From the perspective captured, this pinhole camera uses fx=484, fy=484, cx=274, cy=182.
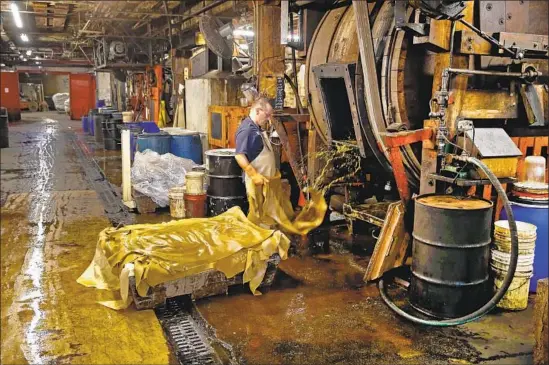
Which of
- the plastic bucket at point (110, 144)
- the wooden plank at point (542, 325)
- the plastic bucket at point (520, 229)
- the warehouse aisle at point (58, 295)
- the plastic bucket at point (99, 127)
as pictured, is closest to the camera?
the wooden plank at point (542, 325)

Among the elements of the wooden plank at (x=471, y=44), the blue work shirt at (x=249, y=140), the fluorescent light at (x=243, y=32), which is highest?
the fluorescent light at (x=243, y=32)

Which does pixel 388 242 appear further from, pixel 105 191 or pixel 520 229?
pixel 105 191

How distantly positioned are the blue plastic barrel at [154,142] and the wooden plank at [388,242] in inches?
202

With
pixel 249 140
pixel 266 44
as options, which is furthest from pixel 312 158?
pixel 266 44

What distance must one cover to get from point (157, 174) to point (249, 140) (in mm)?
2636

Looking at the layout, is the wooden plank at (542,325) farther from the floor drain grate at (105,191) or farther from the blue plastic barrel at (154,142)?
the blue plastic barrel at (154,142)

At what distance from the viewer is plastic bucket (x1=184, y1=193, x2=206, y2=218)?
648 cm

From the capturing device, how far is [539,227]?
4234 millimetres

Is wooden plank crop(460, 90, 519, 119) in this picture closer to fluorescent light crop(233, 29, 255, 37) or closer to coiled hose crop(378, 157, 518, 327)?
coiled hose crop(378, 157, 518, 327)

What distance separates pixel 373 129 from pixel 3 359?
3683 millimetres

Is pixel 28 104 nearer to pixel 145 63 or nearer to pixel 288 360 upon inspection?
pixel 145 63

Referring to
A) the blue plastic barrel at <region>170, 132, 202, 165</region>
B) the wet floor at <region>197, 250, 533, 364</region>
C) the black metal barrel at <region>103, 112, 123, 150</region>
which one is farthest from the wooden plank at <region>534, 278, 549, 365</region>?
the black metal barrel at <region>103, 112, 123, 150</region>

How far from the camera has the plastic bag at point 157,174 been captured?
7.33 metres

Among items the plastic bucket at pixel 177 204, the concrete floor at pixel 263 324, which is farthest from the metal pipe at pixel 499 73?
the plastic bucket at pixel 177 204
